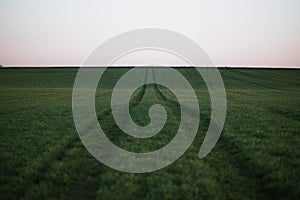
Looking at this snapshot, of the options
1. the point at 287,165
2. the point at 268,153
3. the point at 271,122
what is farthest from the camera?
the point at 271,122

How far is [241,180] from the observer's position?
7945mm

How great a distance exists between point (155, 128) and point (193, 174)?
663cm

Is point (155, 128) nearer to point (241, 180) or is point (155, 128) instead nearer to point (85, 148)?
point (85, 148)

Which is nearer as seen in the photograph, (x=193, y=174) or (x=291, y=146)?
(x=193, y=174)

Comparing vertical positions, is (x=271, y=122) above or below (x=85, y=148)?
below

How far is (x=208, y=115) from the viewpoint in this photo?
1925 cm

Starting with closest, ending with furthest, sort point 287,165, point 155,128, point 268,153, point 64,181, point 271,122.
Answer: point 64,181, point 287,165, point 268,153, point 155,128, point 271,122

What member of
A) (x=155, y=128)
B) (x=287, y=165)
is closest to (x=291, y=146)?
(x=287, y=165)

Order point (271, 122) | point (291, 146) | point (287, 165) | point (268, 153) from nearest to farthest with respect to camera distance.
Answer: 1. point (287, 165)
2. point (268, 153)
3. point (291, 146)
4. point (271, 122)

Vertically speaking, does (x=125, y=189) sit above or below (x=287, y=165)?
above

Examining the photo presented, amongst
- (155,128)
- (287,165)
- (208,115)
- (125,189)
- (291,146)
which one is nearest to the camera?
(125,189)

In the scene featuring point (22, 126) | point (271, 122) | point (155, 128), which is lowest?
point (271, 122)

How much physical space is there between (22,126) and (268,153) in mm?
12542

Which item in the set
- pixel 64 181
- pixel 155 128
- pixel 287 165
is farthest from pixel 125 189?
pixel 155 128
